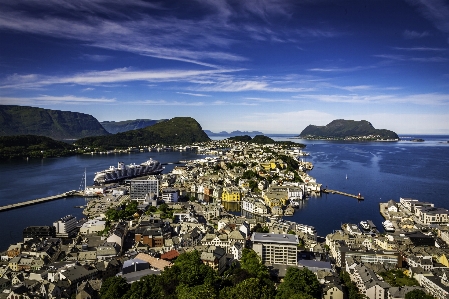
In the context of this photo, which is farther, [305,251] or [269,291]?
[305,251]

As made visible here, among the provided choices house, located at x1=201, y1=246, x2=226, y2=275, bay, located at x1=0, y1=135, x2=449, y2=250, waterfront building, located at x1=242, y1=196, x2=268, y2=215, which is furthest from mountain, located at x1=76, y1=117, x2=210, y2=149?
house, located at x1=201, y1=246, x2=226, y2=275

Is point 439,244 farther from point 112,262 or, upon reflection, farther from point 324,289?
point 112,262

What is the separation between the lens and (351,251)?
24.6ft

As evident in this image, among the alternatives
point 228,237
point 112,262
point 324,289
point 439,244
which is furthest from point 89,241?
point 439,244

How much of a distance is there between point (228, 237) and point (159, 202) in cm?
576

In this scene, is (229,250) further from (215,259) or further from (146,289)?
(146,289)

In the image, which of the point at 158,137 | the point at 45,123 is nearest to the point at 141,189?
the point at 158,137

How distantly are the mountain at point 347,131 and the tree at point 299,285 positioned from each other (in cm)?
6486

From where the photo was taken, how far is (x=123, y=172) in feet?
66.2

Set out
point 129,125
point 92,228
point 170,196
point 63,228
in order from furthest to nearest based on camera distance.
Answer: point 129,125 → point 170,196 → point 92,228 → point 63,228

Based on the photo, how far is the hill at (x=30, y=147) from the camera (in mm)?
29156

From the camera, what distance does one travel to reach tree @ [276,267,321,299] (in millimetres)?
5410

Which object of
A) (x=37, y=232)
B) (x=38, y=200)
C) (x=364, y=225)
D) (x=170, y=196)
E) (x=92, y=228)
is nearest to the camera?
(x=37, y=232)

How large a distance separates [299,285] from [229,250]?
102 inches
